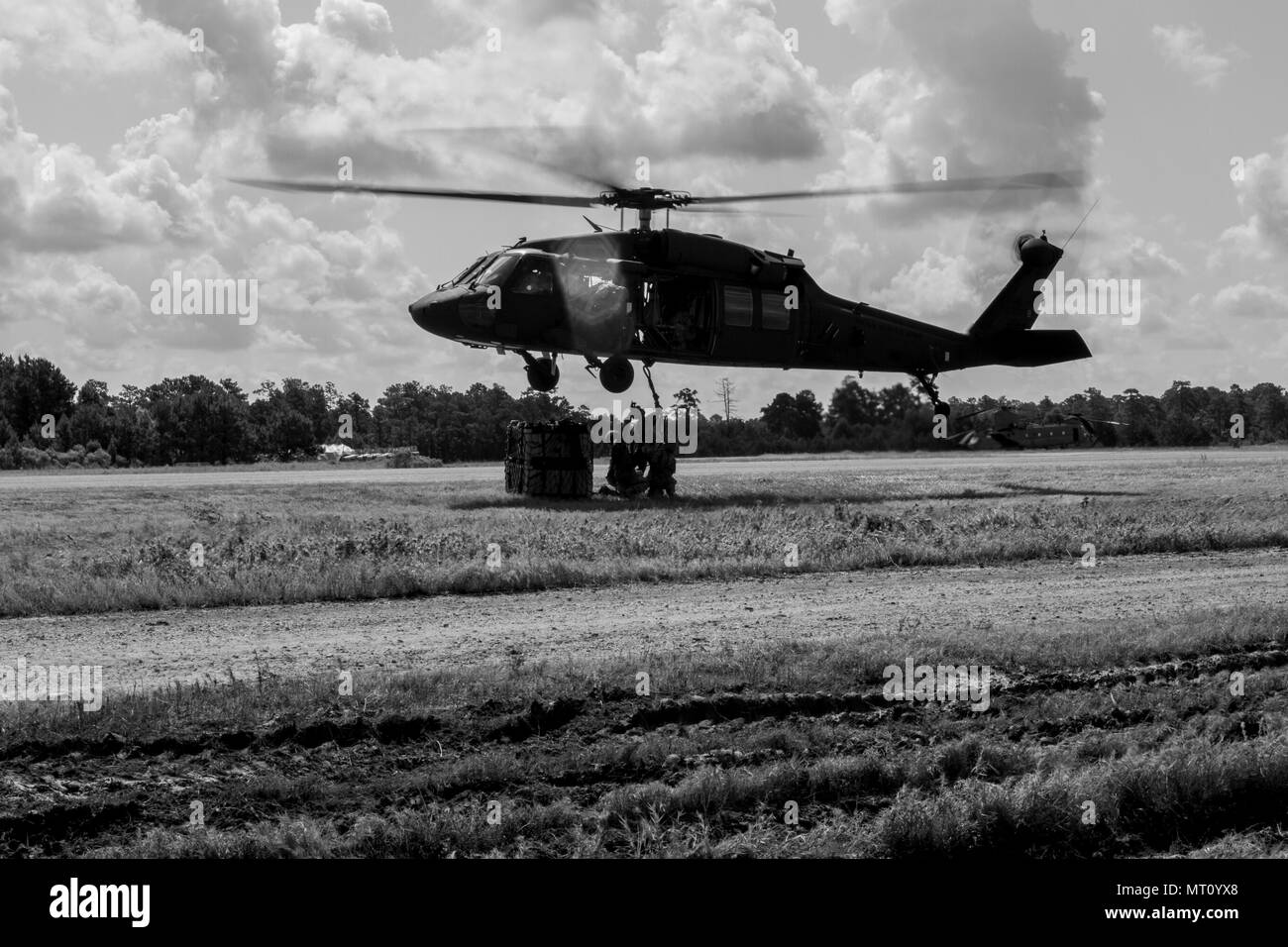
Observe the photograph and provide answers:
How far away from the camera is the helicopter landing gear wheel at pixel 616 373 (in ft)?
81.2

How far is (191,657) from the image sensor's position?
34.6 ft

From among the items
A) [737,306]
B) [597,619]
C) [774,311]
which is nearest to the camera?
[597,619]

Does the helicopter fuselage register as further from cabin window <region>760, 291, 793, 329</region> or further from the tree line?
the tree line

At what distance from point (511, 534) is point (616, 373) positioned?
25.2 ft

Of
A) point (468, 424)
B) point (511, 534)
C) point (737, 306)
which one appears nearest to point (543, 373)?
point (737, 306)

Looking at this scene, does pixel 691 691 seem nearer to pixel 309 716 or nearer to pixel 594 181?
pixel 309 716

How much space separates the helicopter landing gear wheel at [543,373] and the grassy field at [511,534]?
251 cm

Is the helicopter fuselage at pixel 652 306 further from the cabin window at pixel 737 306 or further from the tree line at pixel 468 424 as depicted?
the tree line at pixel 468 424

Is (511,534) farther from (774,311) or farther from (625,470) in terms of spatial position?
(774,311)

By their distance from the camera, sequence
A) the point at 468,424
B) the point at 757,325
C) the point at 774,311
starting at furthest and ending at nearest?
the point at 468,424
the point at 774,311
the point at 757,325

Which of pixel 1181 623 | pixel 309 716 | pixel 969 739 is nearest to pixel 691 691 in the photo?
pixel 969 739

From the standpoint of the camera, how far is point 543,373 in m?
25.5

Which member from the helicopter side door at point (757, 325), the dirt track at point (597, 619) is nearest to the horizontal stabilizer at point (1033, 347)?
the helicopter side door at point (757, 325)
